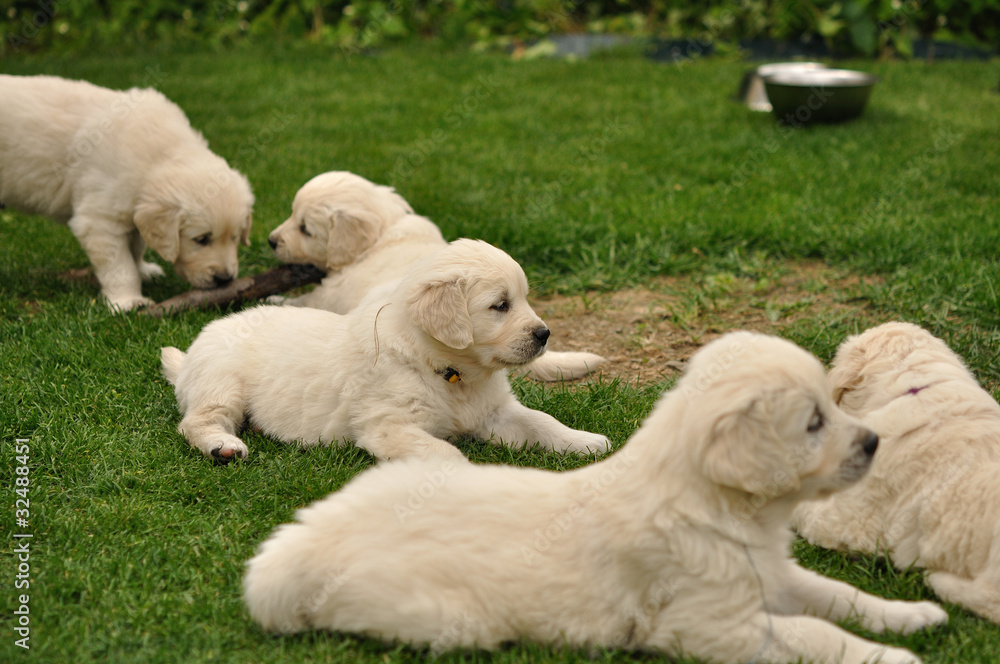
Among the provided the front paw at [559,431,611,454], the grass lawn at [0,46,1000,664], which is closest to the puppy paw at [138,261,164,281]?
the grass lawn at [0,46,1000,664]

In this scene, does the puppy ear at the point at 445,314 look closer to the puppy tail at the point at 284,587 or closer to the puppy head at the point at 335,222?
the puppy tail at the point at 284,587

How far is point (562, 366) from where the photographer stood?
15.1ft

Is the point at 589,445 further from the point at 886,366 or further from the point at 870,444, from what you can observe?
the point at 870,444

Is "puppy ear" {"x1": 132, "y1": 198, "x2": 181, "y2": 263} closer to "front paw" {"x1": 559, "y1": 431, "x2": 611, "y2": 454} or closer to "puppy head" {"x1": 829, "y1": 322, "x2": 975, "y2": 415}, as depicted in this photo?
"front paw" {"x1": 559, "y1": 431, "x2": 611, "y2": 454}

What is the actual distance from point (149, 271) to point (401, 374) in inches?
126

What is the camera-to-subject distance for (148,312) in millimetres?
5195

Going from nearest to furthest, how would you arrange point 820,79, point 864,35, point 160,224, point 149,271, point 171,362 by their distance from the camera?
point 171,362, point 160,224, point 149,271, point 820,79, point 864,35

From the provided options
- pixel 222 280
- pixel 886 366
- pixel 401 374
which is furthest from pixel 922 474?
pixel 222 280

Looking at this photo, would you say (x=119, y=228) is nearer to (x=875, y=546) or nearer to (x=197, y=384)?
(x=197, y=384)

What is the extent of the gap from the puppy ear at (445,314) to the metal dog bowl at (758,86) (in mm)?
6690

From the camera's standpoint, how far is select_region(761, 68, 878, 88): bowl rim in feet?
27.5

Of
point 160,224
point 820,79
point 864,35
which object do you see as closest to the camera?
point 160,224

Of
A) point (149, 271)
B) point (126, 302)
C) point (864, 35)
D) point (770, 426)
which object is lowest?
point (149, 271)

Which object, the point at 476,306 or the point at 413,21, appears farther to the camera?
the point at 413,21
